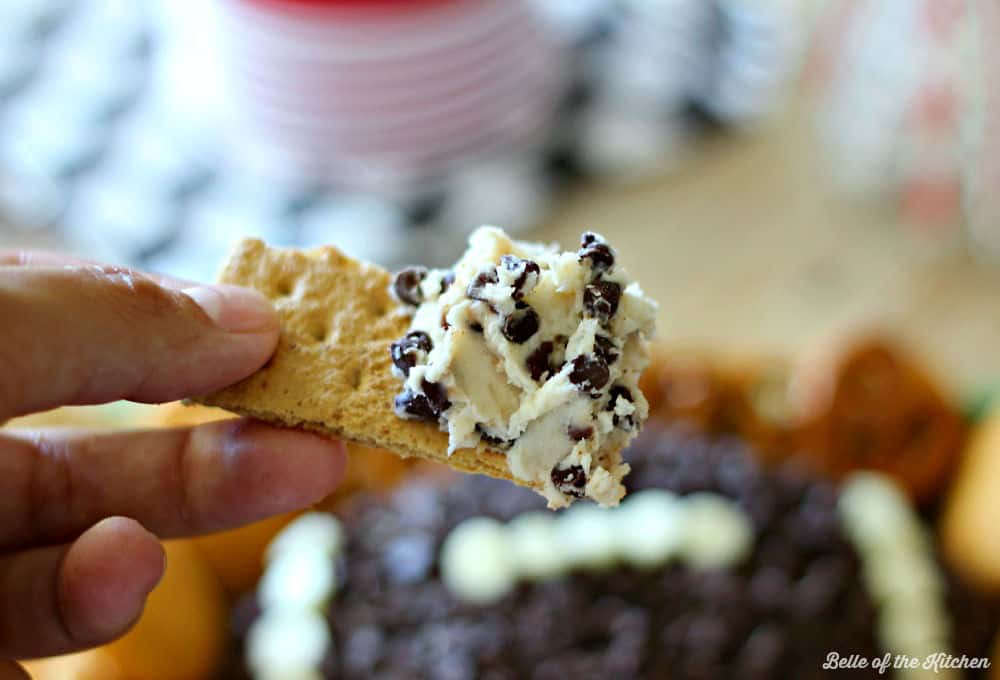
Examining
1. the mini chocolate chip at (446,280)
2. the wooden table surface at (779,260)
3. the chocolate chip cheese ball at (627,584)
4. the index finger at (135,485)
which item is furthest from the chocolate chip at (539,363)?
the wooden table surface at (779,260)

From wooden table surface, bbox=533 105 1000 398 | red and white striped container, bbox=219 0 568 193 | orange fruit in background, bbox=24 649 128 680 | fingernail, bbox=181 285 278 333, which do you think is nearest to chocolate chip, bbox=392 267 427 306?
fingernail, bbox=181 285 278 333

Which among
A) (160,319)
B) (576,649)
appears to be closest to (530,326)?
(160,319)

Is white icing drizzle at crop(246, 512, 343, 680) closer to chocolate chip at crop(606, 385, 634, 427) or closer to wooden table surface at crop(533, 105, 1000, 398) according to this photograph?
chocolate chip at crop(606, 385, 634, 427)

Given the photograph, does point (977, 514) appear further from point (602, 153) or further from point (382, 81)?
point (382, 81)

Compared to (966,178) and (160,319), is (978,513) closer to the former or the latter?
(966,178)

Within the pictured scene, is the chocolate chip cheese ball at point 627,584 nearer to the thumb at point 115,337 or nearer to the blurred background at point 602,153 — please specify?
the blurred background at point 602,153

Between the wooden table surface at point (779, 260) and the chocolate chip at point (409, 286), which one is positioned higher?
the wooden table surface at point (779, 260)
